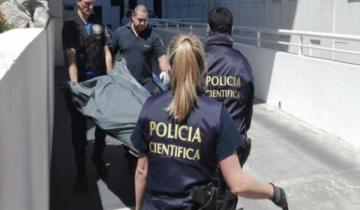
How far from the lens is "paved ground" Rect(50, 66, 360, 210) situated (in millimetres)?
4871

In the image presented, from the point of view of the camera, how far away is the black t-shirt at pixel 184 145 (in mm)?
2270

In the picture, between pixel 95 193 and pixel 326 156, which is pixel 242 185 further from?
pixel 326 156

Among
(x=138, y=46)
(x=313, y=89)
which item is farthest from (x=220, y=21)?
(x=313, y=89)

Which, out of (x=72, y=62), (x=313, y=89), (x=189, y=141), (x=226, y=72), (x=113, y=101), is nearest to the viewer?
(x=189, y=141)

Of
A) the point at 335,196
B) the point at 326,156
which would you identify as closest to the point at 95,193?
the point at 335,196

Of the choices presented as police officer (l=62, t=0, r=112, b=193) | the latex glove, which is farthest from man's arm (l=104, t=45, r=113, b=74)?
the latex glove

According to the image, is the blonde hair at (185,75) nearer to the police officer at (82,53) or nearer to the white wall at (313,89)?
the police officer at (82,53)

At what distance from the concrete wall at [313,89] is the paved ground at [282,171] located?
0.20m

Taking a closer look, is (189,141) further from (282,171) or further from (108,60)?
(282,171)

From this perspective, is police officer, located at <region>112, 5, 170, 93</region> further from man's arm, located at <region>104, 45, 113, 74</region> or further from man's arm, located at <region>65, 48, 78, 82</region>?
man's arm, located at <region>65, 48, 78, 82</region>

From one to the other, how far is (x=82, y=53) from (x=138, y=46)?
58cm

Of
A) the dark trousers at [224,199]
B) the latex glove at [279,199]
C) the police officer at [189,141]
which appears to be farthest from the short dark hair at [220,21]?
the latex glove at [279,199]

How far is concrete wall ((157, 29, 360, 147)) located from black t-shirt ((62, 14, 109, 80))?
3.14 metres

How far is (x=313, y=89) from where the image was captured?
7.37m
